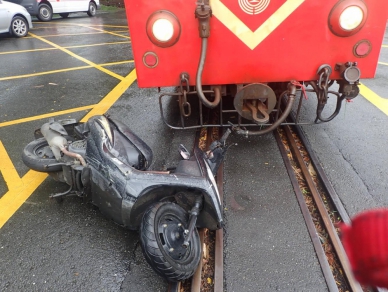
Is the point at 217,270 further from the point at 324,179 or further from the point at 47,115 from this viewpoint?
the point at 47,115

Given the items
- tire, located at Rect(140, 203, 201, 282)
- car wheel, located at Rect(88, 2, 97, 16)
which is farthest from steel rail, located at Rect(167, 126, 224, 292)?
car wheel, located at Rect(88, 2, 97, 16)

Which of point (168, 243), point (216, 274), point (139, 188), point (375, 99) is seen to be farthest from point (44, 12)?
point (216, 274)

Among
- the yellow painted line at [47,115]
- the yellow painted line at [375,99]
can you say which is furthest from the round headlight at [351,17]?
the yellow painted line at [47,115]

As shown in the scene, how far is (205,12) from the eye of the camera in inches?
103

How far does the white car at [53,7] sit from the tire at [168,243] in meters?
14.1

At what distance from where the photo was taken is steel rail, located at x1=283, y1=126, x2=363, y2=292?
2.08 meters

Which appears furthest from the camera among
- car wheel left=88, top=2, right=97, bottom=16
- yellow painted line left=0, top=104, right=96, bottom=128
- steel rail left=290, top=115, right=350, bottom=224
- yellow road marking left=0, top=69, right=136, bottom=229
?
car wheel left=88, top=2, right=97, bottom=16

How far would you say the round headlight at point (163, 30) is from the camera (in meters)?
2.73

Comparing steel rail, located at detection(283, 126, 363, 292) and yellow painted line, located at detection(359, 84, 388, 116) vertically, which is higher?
yellow painted line, located at detection(359, 84, 388, 116)

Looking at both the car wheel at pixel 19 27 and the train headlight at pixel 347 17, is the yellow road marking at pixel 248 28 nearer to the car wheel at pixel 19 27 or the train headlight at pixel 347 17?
the train headlight at pixel 347 17

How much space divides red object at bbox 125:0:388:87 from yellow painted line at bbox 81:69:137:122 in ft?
6.13

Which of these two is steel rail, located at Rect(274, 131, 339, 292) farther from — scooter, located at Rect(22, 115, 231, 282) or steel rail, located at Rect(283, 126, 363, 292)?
scooter, located at Rect(22, 115, 231, 282)

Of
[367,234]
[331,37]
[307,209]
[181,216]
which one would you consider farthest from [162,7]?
[367,234]

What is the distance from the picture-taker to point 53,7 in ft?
46.2
